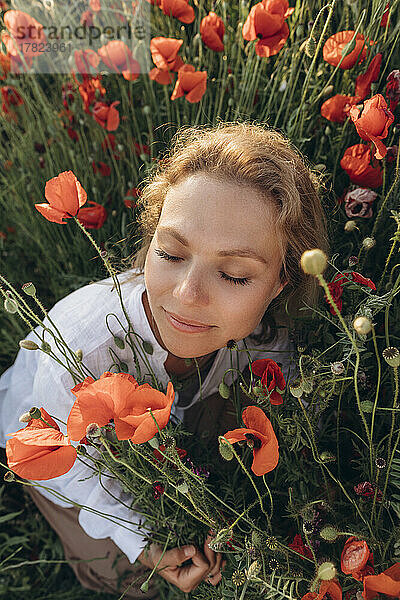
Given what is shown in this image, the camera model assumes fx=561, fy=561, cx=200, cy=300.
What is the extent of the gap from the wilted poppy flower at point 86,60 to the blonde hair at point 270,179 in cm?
43

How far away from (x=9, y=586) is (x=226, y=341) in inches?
34.5

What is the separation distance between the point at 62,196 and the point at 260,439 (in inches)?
16.6

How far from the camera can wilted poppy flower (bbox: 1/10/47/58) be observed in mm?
1272

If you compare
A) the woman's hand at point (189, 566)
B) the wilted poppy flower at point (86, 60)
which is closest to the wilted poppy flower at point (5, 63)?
the wilted poppy flower at point (86, 60)

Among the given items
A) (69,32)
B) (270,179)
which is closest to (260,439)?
(270,179)

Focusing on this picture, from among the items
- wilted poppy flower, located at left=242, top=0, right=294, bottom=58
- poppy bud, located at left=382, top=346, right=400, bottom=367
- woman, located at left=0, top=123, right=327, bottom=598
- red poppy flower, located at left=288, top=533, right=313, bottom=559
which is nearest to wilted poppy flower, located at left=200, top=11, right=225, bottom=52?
wilted poppy flower, located at left=242, top=0, right=294, bottom=58

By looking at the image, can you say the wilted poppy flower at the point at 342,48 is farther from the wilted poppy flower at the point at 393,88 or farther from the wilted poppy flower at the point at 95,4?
the wilted poppy flower at the point at 95,4

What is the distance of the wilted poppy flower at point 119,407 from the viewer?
0.62 meters

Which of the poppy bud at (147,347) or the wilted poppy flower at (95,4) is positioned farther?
the wilted poppy flower at (95,4)

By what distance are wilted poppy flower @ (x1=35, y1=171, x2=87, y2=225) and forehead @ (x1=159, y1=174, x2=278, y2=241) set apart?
137mm

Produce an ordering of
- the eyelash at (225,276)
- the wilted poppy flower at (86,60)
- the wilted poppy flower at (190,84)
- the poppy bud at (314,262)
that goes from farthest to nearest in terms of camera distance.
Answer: the wilted poppy flower at (86,60) < the wilted poppy flower at (190,84) < the eyelash at (225,276) < the poppy bud at (314,262)

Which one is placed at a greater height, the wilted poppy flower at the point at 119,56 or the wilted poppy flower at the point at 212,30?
the wilted poppy flower at the point at 212,30

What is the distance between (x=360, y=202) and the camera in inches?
38.7

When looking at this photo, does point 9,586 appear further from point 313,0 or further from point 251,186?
point 313,0
